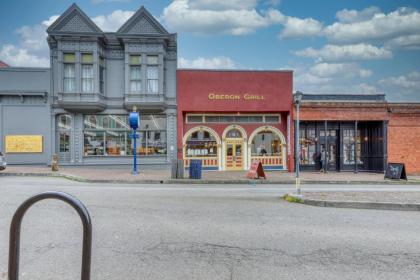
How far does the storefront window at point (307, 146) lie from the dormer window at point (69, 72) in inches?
→ 648

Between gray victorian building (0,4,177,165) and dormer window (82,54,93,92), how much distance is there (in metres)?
0.07

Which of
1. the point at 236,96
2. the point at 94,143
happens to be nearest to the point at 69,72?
the point at 94,143

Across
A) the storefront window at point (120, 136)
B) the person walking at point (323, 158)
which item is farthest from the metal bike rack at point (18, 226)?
the person walking at point (323, 158)

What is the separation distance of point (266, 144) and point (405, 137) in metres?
10.1

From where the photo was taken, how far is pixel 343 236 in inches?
268

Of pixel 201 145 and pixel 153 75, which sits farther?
pixel 201 145

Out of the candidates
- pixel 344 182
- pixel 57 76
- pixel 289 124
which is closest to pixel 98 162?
pixel 57 76

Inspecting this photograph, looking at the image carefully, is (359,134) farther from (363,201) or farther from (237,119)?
(363,201)

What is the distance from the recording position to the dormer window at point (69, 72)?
968 inches

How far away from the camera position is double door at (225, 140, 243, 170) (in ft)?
85.7

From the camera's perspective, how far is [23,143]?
24609 mm

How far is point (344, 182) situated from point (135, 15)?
1722 centimetres

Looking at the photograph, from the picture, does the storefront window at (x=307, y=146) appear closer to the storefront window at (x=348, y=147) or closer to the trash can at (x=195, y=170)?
the storefront window at (x=348, y=147)

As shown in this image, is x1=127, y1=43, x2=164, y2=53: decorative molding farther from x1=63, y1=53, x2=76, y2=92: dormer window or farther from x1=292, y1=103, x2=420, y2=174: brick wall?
x1=292, y1=103, x2=420, y2=174: brick wall
